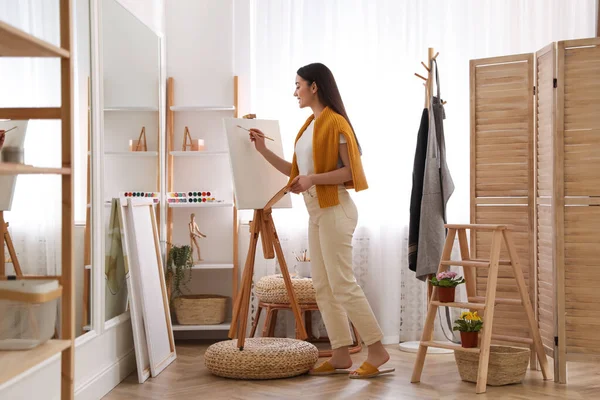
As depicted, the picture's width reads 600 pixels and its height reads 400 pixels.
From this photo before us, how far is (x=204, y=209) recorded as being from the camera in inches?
211

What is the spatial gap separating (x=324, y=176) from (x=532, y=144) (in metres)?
1.21

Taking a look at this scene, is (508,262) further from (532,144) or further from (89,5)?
(89,5)

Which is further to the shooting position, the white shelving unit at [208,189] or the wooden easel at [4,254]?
the white shelving unit at [208,189]

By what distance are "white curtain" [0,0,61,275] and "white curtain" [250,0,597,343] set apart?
242 centimetres

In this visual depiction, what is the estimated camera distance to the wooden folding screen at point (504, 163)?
4.25m

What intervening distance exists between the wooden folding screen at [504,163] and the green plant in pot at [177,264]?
6.18ft

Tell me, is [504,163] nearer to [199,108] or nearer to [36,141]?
[199,108]

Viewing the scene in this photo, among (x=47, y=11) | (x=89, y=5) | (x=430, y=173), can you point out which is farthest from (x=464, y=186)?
(x=47, y=11)

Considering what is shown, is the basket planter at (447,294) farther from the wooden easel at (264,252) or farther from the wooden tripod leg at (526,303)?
the wooden easel at (264,252)

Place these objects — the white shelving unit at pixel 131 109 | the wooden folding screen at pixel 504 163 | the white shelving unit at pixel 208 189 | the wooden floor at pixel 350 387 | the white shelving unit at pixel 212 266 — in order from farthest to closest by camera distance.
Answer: the white shelving unit at pixel 208 189
the white shelving unit at pixel 212 266
the wooden folding screen at pixel 504 163
the white shelving unit at pixel 131 109
the wooden floor at pixel 350 387

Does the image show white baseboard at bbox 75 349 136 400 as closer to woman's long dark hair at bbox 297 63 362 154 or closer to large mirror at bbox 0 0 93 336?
large mirror at bbox 0 0 93 336

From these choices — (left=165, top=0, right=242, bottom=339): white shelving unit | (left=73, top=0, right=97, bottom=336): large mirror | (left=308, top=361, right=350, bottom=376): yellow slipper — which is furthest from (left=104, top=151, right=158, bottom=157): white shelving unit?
(left=308, top=361, right=350, bottom=376): yellow slipper

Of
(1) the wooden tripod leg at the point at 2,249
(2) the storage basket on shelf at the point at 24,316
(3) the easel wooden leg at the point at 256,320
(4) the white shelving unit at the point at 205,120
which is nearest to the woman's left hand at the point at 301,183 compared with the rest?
(3) the easel wooden leg at the point at 256,320

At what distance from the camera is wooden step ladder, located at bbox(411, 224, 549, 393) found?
376 centimetres
